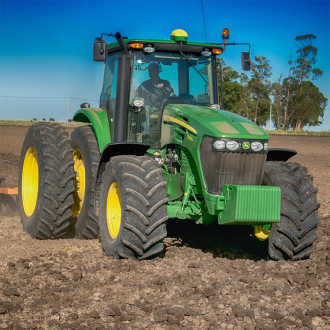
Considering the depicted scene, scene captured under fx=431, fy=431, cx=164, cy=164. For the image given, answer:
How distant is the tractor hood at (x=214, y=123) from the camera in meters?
4.66

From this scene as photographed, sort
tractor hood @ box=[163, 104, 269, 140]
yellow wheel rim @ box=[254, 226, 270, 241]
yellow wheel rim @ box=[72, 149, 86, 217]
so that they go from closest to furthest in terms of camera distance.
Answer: tractor hood @ box=[163, 104, 269, 140] → yellow wheel rim @ box=[254, 226, 270, 241] → yellow wheel rim @ box=[72, 149, 86, 217]

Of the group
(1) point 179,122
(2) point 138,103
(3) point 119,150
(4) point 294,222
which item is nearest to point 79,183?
(3) point 119,150

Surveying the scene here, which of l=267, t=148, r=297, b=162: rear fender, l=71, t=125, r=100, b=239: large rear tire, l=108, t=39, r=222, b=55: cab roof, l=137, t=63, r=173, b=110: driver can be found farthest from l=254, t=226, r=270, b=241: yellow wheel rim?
l=108, t=39, r=222, b=55: cab roof

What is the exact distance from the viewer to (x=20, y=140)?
21.6m

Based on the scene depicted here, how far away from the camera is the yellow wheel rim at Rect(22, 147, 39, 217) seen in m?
6.87

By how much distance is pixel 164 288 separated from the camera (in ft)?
13.4

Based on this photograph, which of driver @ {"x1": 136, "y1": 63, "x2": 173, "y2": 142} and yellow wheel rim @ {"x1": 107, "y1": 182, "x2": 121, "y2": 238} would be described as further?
driver @ {"x1": 136, "y1": 63, "x2": 173, "y2": 142}

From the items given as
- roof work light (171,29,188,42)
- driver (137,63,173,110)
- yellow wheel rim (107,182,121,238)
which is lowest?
yellow wheel rim (107,182,121,238)

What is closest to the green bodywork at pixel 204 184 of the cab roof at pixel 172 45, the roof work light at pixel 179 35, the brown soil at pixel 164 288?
the brown soil at pixel 164 288

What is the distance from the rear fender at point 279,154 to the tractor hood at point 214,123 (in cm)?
80

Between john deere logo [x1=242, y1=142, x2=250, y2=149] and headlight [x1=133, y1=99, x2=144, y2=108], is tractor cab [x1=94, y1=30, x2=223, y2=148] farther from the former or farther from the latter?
john deere logo [x1=242, y1=142, x2=250, y2=149]

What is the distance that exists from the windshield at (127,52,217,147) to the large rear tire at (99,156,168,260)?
0.86 meters

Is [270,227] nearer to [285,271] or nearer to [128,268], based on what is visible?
[285,271]

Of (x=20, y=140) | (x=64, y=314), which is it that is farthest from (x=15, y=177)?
(x=20, y=140)
